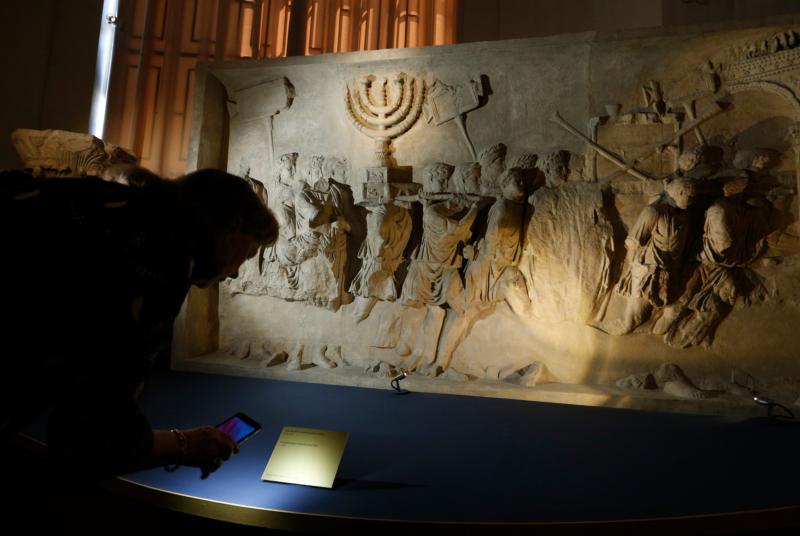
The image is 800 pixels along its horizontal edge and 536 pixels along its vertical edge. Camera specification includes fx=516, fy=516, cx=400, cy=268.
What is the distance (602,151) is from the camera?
175 inches

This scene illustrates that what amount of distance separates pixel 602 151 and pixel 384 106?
6.75 ft

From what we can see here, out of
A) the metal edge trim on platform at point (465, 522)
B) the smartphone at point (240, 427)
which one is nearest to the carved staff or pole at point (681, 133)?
the metal edge trim on platform at point (465, 522)

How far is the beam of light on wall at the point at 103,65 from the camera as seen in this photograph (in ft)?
24.9

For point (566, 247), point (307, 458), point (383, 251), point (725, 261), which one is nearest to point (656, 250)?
point (725, 261)

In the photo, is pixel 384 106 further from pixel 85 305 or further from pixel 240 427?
pixel 85 305

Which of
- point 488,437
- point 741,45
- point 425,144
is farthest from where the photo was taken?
point 425,144

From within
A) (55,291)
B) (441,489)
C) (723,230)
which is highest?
(723,230)

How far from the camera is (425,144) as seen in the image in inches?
196

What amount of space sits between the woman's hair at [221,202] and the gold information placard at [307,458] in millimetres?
1281

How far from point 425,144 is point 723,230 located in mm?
2611

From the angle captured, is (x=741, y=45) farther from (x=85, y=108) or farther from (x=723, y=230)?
(x=85, y=108)

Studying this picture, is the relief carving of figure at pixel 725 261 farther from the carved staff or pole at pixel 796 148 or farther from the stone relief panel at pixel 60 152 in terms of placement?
the stone relief panel at pixel 60 152

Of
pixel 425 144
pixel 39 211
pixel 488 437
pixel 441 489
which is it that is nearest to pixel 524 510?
pixel 441 489

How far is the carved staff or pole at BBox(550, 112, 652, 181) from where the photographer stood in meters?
4.35
